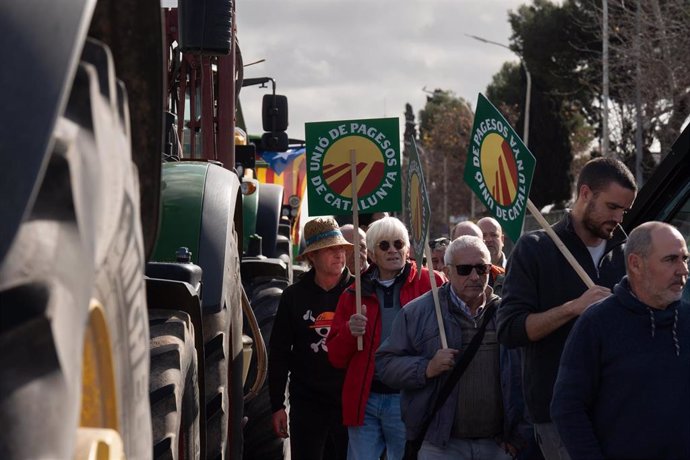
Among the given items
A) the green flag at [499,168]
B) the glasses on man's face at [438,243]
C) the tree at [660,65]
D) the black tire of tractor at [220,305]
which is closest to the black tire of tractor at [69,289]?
the black tire of tractor at [220,305]

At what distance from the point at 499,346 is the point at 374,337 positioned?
1.05 metres

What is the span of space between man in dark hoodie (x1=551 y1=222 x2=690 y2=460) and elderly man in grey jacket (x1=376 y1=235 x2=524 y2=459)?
65.9 inches

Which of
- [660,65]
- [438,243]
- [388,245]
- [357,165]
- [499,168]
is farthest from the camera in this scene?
[660,65]

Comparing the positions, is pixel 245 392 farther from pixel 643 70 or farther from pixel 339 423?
pixel 643 70

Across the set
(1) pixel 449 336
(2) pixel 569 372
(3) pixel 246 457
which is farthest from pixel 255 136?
(2) pixel 569 372

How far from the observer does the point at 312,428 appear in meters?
8.77

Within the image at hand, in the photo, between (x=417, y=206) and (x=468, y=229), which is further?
(x=468, y=229)

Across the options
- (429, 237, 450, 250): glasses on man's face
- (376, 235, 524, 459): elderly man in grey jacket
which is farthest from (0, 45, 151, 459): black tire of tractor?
(429, 237, 450, 250): glasses on man's face

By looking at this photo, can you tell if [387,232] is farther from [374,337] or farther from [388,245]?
[374,337]

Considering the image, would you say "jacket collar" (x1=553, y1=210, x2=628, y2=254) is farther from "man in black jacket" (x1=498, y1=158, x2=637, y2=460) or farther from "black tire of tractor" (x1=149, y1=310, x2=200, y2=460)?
"black tire of tractor" (x1=149, y1=310, x2=200, y2=460)

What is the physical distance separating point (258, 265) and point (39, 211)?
27.1 feet

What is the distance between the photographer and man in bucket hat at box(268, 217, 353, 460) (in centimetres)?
877

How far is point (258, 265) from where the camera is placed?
414 inches

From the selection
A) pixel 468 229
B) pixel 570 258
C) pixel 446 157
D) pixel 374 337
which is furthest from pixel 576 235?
pixel 446 157
